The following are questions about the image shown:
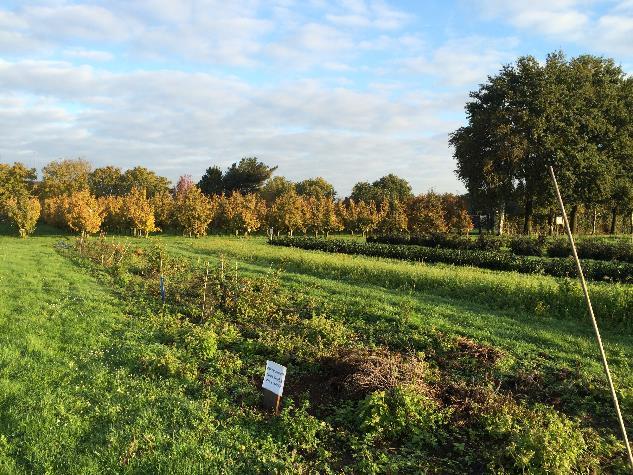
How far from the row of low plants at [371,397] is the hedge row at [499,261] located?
10.1 metres

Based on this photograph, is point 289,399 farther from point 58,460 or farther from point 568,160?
point 568,160

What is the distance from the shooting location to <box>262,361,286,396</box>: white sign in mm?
5836

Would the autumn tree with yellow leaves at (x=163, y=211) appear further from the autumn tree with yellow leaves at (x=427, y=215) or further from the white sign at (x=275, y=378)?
the white sign at (x=275, y=378)

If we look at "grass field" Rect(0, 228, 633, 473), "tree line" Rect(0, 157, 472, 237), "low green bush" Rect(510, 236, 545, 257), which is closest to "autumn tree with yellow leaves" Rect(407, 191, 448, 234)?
"tree line" Rect(0, 157, 472, 237)

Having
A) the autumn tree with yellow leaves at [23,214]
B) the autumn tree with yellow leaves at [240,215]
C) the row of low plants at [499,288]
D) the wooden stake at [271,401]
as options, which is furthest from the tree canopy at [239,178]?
the wooden stake at [271,401]

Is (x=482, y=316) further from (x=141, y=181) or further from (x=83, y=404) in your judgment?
(x=141, y=181)

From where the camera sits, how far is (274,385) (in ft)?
19.4

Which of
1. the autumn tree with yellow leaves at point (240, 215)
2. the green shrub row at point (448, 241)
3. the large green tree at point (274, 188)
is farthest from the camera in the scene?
the large green tree at point (274, 188)

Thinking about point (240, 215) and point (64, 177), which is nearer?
point (240, 215)

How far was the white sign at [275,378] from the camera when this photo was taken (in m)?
5.84

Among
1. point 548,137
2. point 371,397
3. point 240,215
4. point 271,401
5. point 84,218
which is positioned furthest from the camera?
point 240,215

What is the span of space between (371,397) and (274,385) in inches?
47.9

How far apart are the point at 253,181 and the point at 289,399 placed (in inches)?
2477

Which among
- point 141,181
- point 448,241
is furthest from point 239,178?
point 448,241
